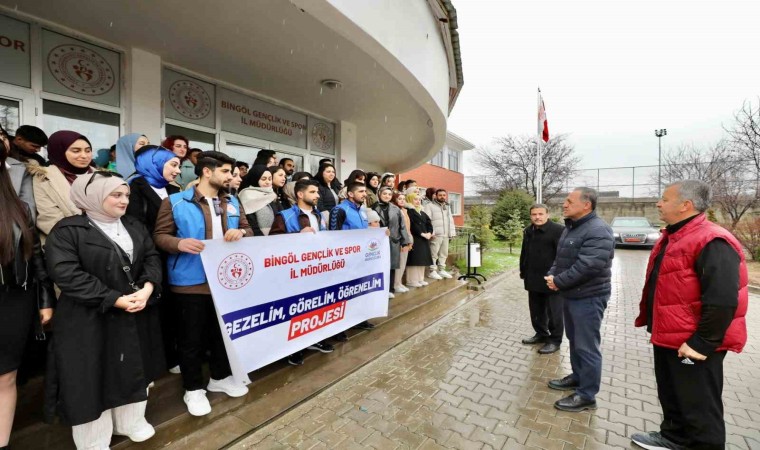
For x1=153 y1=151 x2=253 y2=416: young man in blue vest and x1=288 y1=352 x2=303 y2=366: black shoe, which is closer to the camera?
x1=153 y1=151 x2=253 y2=416: young man in blue vest

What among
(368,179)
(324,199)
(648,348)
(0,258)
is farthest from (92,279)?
(648,348)

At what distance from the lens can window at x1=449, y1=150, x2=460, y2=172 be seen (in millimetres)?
27656

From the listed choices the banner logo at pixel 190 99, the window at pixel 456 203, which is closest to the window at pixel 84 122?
the banner logo at pixel 190 99

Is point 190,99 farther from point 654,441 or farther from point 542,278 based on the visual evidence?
point 654,441

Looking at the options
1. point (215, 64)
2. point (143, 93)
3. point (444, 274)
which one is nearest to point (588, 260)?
point (444, 274)

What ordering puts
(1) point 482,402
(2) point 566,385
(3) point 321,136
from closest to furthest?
1. (1) point 482,402
2. (2) point 566,385
3. (3) point 321,136

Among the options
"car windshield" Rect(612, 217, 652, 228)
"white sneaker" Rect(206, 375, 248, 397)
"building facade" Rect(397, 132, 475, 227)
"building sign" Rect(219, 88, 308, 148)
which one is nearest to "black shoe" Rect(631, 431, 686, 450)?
"white sneaker" Rect(206, 375, 248, 397)

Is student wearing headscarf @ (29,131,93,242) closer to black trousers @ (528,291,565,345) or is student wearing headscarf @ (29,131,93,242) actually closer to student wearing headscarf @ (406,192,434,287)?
black trousers @ (528,291,565,345)

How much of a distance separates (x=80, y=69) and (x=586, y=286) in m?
6.69

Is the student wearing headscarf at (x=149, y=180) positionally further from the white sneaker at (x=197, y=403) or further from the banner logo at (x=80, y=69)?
the banner logo at (x=80, y=69)

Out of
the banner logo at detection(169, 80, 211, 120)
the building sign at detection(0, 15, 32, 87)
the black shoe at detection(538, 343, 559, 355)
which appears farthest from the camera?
the banner logo at detection(169, 80, 211, 120)

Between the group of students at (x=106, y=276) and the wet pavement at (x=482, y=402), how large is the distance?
35.3 inches

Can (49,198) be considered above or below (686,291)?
above

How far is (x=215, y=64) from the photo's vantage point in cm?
585
